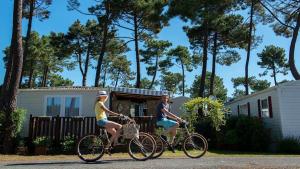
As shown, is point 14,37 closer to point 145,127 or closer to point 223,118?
point 145,127

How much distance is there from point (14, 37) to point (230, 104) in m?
13.7

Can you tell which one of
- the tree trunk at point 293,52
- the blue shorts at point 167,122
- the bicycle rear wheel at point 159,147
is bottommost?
the bicycle rear wheel at point 159,147

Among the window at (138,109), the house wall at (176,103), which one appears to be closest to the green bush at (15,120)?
the window at (138,109)

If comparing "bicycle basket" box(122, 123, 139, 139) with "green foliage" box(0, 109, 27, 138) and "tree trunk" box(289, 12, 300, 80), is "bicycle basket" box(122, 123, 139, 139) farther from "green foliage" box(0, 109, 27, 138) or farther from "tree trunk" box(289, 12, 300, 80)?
"tree trunk" box(289, 12, 300, 80)

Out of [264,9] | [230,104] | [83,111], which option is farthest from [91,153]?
[264,9]

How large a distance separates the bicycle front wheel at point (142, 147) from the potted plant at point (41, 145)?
4.85 m

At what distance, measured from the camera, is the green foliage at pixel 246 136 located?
14773mm

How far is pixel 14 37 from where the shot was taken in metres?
12.8

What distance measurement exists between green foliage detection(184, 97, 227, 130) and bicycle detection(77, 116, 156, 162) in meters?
7.40

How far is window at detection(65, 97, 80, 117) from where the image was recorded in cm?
1625

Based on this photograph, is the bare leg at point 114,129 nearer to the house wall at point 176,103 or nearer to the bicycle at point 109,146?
the bicycle at point 109,146

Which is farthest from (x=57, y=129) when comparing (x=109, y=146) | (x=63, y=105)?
(x=109, y=146)

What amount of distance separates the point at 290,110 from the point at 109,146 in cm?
921

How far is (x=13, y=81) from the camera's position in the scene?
1245 centimetres
